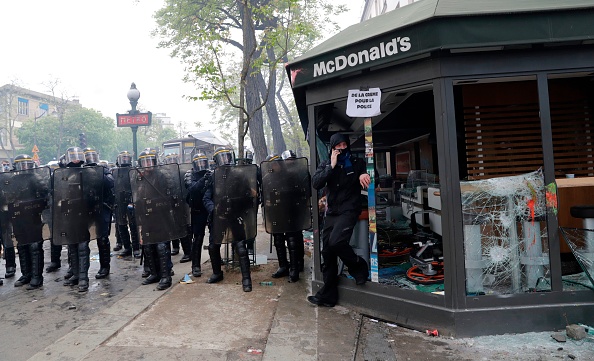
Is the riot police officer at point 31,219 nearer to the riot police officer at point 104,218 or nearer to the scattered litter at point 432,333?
the riot police officer at point 104,218

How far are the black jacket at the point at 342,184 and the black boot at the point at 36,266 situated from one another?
4.81 m

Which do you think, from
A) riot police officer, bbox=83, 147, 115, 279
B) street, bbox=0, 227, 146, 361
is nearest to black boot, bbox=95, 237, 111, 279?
riot police officer, bbox=83, 147, 115, 279

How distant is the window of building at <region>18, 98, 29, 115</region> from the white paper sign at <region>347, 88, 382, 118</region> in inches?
2109

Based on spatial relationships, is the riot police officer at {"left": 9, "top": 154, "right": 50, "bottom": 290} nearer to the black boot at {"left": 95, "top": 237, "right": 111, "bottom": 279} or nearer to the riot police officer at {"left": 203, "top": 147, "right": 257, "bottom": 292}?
the black boot at {"left": 95, "top": 237, "right": 111, "bottom": 279}

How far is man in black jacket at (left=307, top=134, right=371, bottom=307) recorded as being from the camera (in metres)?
4.22

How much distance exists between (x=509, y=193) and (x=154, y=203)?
4.61 meters

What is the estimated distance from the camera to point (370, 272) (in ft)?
14.7

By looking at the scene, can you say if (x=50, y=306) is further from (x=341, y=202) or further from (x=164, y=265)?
(x=341, y=202)

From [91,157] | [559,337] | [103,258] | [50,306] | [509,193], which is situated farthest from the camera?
[91,157]

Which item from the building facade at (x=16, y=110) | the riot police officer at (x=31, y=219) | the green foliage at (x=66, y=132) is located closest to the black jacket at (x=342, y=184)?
the riot police officer at (x=31, y=219)

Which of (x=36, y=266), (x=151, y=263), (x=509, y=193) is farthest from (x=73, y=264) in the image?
(x=509, y=193)

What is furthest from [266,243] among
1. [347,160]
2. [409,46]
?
[409,46]

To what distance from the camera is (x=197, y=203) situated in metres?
6.01

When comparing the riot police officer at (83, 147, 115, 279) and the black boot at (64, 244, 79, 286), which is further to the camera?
the riot police officer at (83, 147, 115, 279)
